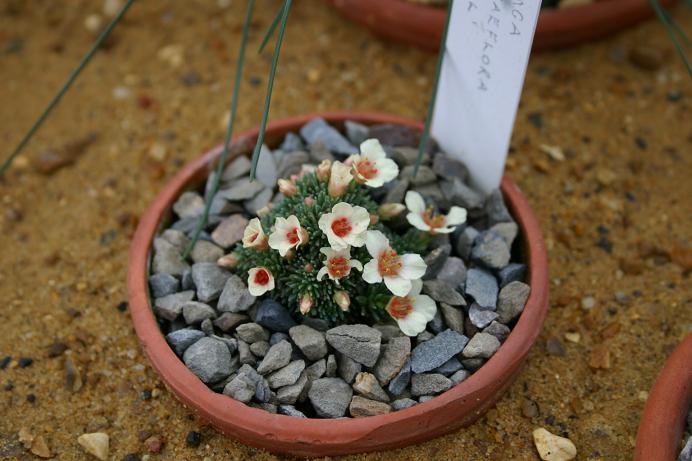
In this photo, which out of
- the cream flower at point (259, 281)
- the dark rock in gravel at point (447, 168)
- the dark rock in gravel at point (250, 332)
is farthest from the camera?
the dark rock in gravel at point (447, 168)

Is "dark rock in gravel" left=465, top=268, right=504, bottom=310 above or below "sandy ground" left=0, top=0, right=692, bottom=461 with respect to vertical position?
above

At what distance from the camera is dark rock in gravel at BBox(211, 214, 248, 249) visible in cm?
238

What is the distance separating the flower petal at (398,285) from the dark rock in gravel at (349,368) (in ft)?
0.79

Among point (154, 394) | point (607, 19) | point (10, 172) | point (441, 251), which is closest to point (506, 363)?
point (441, 251)

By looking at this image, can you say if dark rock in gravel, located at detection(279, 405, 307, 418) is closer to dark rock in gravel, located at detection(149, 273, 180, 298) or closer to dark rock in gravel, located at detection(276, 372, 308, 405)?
dark rock in gravel, located at detection(276, 372, 308, 405)

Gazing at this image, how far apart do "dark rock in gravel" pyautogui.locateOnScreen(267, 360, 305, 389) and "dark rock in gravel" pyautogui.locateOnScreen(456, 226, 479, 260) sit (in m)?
0.62

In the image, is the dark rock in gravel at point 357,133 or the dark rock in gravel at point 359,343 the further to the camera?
the dark rock in gravel at point 357,133

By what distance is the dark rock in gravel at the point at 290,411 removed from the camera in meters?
2.02

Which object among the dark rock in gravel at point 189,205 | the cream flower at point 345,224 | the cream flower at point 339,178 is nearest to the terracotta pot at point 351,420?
the dark rock in gravel at point 189,205

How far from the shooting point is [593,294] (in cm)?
255

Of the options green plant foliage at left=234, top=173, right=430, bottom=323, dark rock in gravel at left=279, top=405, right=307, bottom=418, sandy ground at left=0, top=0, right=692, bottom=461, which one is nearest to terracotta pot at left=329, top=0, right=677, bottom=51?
sandy ground at left=0, top=0, right=692, bottom=461

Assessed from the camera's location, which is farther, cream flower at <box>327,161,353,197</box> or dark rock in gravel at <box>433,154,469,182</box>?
dark rock in gravel at <box>433,154,469,182</box>

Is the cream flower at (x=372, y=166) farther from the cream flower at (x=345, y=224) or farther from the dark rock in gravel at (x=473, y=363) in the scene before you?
the dark rock in gravel at (x=473, y=363)

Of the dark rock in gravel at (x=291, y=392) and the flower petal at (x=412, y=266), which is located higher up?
the flower petal at (x=412, y=266)
